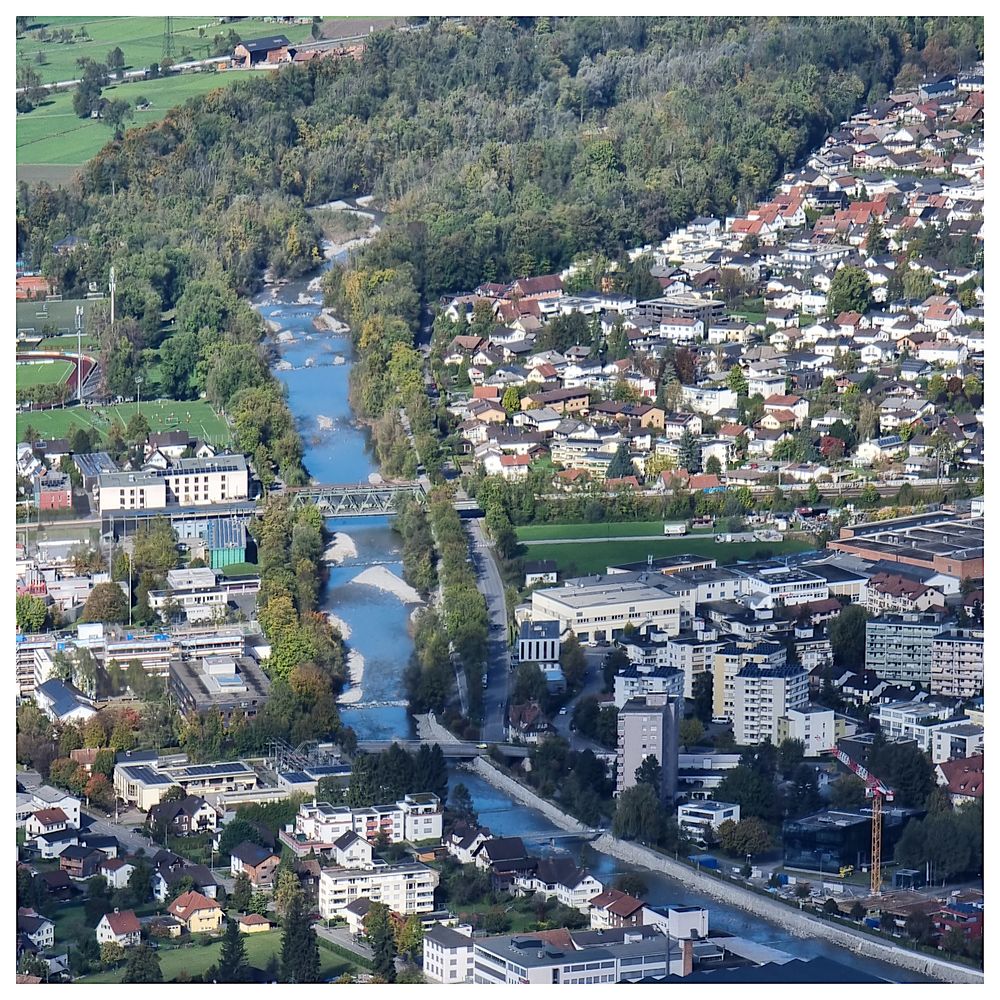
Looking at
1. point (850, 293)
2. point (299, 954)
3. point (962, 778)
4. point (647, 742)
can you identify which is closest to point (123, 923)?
point (299, 954)

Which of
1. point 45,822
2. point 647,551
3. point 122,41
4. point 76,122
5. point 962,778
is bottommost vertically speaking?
point 45,822

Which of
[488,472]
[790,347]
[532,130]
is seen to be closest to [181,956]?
[488,472]

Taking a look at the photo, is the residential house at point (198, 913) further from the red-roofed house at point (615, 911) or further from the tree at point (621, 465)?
the tree at point (621, 465)

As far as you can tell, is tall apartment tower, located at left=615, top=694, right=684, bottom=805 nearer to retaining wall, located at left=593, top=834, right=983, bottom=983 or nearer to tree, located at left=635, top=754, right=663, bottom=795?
tree, located at left=635, top=754, right=663, bottom=795

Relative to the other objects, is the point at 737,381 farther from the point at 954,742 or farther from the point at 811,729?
→ the point at 954,742

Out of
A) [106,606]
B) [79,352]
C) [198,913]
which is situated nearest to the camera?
[198,913]

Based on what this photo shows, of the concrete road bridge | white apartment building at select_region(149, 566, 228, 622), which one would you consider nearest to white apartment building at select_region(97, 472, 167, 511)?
white apartment building at select_region(149, 566, 228, 622)

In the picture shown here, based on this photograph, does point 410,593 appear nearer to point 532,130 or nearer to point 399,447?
point 399,447
